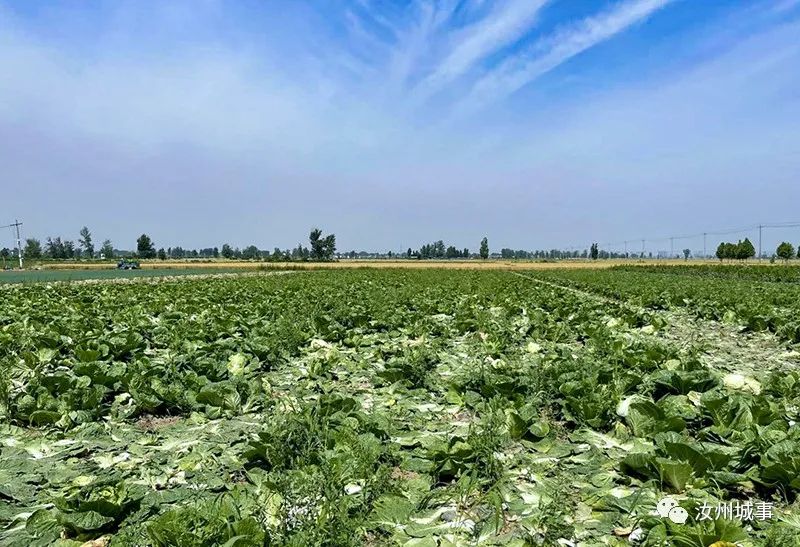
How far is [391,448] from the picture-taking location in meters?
3.84

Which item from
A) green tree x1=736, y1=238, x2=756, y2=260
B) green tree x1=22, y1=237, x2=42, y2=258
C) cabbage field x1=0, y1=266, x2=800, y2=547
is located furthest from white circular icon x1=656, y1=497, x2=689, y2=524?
green tree x1=22, y1=237, x2=42, y2=258

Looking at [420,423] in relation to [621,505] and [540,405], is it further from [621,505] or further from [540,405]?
[621,505]

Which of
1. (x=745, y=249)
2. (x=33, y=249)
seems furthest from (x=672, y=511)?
(x=33, y=249)

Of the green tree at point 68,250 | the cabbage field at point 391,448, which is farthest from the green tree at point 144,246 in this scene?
the cabbage field at point 391,448

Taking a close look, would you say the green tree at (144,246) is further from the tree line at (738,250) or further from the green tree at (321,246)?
the tree line at (738,250)

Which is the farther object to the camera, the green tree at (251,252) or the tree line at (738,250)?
the green tree at (251,252)

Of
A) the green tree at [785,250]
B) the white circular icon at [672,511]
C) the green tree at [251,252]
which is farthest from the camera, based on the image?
the green tree at [251,252]

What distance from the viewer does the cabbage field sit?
2770 mm

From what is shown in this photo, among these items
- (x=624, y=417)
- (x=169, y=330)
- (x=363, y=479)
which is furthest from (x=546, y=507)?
(x=169, y=330)

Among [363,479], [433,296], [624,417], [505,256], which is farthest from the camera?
[505,256]

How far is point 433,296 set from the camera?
53.6 feet

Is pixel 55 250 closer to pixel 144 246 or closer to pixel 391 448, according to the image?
pixel 144 246

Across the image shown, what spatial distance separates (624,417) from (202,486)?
3.53m

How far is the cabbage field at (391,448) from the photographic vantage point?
9.09 feet
